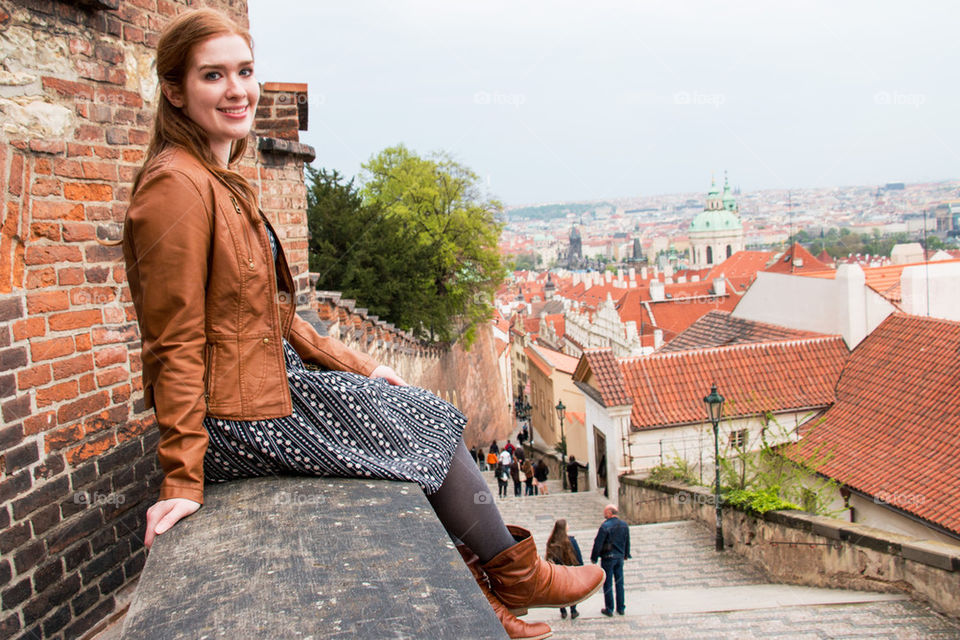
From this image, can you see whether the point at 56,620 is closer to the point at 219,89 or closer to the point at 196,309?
the point at 196,309

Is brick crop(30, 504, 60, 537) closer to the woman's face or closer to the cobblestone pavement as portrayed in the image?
the woman's face

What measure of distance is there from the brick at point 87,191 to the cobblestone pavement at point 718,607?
5.61 metres

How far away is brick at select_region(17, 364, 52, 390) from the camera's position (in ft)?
9.55

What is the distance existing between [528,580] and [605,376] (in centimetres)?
1552

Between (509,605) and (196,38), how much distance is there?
1.97m

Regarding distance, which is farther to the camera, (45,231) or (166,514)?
(45,231)

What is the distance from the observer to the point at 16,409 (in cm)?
286

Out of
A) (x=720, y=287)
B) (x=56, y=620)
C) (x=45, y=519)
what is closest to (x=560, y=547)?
(x=56, y=620)

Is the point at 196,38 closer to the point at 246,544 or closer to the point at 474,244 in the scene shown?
the point at 246,544

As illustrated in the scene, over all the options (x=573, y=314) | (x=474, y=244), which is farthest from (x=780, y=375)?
(x=573, y=314)

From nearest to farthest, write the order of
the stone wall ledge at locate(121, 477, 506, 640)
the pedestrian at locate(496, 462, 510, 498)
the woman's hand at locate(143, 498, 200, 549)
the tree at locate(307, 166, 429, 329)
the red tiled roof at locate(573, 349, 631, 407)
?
the stone wall ledge at locate(121, 477, 506, 640) < the woman's hand at locate(143, 498, 200, 549) < the red tiled roof at locate(573, 349, 631, 407) < the pedestrian at locate(496, 462, 510, 498) < the tree at locate(307, 166, 429, 329)

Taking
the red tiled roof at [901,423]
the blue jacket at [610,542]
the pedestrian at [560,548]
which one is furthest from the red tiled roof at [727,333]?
the pedestrian at [560,548]

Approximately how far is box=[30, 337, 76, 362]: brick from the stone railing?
7462 millimetres
